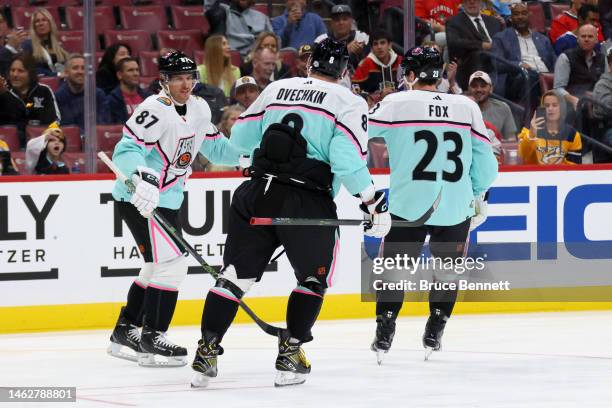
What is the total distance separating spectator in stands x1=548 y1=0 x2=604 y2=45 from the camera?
9445mm

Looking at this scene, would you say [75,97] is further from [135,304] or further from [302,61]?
Answer: [135,304]

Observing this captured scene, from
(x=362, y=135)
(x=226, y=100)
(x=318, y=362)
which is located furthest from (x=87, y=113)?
(x=362, y=135)

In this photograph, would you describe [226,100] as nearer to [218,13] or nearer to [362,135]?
[218,13]

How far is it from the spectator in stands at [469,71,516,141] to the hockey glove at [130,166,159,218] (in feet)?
11.2

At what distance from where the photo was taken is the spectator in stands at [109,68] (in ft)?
26.5

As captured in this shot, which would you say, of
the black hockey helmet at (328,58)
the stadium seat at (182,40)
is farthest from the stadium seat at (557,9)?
the black hockey helmet at (328,58)

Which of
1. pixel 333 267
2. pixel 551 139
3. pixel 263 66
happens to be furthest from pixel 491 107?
pixel 333 267

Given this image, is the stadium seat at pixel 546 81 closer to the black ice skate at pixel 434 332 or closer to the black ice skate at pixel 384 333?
the black ice skate at pixel 434 332

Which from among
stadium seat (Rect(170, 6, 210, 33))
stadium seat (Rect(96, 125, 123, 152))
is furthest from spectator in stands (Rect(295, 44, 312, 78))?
stadium seat (Rect(96, 125, 123, 152))

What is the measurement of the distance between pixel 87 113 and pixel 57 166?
0.38 meters

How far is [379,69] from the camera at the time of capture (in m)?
8.78

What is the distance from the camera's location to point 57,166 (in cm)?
779

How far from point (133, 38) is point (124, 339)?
8.88ft

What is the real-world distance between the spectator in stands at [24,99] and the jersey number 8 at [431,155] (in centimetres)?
261
